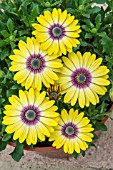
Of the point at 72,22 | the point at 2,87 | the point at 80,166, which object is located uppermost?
the point at 72,22

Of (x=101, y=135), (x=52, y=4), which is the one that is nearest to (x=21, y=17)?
(x=52, y=4)

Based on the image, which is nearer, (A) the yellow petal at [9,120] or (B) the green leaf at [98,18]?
(A) the yellow petal at [9,120]

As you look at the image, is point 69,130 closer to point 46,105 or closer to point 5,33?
point 46,105

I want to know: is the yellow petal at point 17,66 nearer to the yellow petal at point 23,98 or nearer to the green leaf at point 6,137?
the yellow petal at point 23,98

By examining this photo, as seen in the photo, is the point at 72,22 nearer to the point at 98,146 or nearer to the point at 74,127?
the point at 74,127

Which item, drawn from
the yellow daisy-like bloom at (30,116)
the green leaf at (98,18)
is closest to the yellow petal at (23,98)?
the yellow daisy-like bloom at (30,116)

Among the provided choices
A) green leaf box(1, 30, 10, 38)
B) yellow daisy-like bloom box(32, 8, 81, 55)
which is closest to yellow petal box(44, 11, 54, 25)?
yellow daisy-like bloom box(32, 8, 81, 55)

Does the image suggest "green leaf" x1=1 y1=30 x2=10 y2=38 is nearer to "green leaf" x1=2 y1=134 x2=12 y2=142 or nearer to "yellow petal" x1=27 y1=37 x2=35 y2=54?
"yellow petal" x1=27 y1=37 x2=35 y2=54
